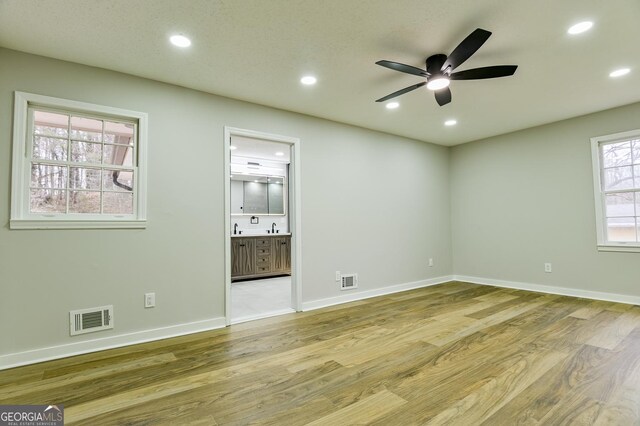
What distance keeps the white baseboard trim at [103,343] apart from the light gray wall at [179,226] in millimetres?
55

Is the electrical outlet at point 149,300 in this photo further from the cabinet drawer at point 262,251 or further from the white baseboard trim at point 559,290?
the white baseboard trim at point 559,290

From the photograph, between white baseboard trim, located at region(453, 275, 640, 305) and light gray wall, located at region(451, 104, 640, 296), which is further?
light gray wall, located at region(451, 104, 640, 296)

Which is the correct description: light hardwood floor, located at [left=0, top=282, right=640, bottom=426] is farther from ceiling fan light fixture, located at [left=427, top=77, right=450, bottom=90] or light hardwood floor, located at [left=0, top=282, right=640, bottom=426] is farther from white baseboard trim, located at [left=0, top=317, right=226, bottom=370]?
ceiling fan light fixture, located at [left=427, top=77, right=450, bottom=90]

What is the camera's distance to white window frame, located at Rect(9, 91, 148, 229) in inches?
97.7

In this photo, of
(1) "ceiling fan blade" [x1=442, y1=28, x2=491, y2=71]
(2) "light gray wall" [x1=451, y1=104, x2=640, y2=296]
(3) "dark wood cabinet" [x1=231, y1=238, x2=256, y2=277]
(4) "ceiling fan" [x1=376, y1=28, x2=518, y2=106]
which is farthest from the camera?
(3) "dark wood cabinet" [x1=231, y1=238, x2=256, y2=277]

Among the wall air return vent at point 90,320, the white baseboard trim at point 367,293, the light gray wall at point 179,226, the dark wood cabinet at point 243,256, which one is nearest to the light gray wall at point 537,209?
the white baseboard trim at point 367,293

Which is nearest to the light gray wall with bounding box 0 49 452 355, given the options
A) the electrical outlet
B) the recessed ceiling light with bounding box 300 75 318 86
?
the electrical outlet

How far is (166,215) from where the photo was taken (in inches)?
122

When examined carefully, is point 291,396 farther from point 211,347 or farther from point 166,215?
point 166,215

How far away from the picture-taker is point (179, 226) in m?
3.17

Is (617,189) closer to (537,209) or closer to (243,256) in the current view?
(537,209)

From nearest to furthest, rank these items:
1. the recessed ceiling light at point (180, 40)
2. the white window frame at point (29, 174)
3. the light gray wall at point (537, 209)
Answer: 1. the recessed ceiling light at point (180, 40)
2. the white window frame at point (29, 174)
3. the light gray wall at point (537, 209)

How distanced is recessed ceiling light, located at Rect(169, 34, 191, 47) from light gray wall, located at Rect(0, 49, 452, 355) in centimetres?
82

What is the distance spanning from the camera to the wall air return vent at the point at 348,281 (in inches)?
171
